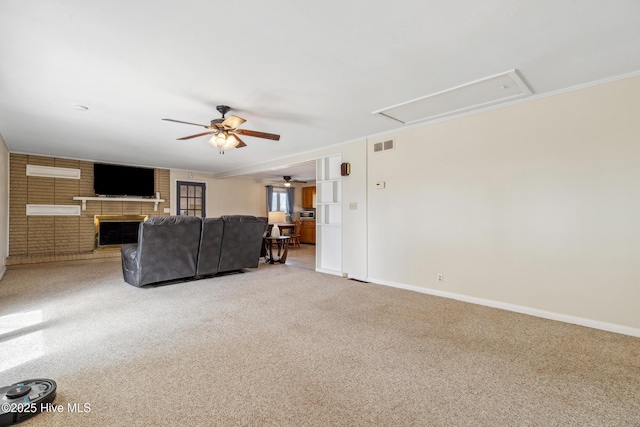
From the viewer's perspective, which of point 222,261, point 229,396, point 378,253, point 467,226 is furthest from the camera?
point 222,261

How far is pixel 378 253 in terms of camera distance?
476 centimetres

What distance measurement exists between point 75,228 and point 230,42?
7.39m

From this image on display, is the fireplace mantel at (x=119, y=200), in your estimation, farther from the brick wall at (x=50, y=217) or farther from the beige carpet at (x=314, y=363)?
the beige carpet at (x=314, y=363)

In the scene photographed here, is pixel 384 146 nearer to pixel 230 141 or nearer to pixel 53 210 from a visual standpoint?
pixel 230 141

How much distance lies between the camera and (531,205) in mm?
3322

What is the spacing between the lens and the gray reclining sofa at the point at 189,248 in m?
4.30

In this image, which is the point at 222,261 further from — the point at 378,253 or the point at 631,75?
the point at 631,75

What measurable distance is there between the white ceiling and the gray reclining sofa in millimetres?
1641

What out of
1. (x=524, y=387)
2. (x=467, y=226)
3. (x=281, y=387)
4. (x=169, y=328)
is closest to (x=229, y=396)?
(x=281, y=387)

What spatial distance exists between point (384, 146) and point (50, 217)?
25.6ft

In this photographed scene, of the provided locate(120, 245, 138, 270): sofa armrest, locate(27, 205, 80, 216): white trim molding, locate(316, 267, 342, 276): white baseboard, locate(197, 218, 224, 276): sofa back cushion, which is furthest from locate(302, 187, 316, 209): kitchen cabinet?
locate(120, 245, 138, 270): sofa armrest

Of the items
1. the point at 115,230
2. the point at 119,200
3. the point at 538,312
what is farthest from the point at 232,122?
the point at 115,230

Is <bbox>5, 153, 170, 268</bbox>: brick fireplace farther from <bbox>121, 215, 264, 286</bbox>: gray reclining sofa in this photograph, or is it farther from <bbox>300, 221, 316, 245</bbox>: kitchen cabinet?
<bbox>300, 221, 316, 245</bbox>: kitchen cabinet

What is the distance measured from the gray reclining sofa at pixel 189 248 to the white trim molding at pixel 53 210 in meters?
3.52
